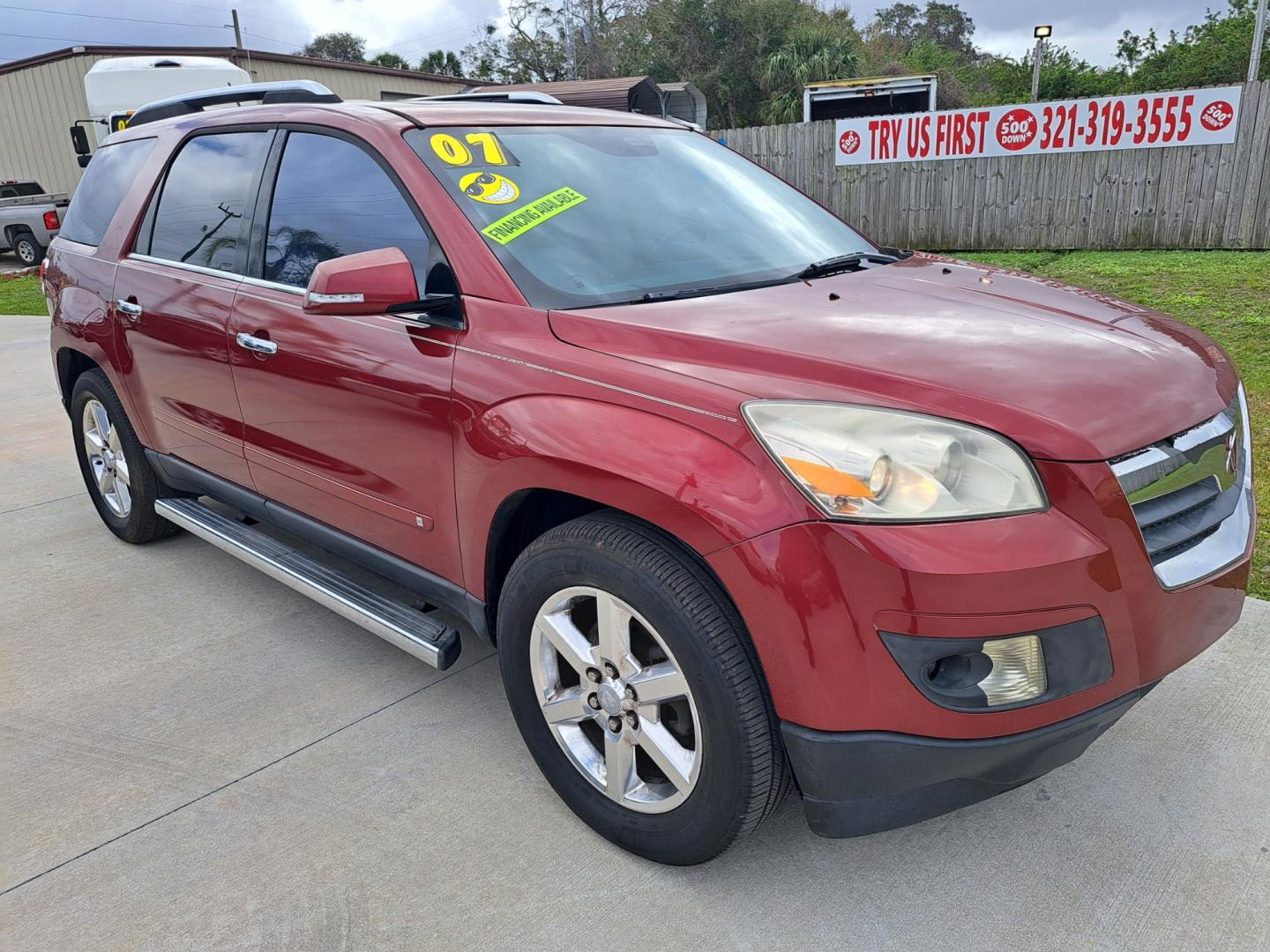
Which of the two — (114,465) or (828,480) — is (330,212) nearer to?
(828,480)

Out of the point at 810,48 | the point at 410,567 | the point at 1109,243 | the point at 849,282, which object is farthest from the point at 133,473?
the point at 810,48

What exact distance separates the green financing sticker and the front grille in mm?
1587

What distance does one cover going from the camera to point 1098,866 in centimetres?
231

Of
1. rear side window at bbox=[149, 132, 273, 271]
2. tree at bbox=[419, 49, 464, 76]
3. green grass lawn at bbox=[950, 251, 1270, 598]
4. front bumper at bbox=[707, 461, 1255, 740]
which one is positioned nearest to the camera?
front bumper at bbox=[707, 461, 1255, 740]

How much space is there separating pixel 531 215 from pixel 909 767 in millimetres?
1729

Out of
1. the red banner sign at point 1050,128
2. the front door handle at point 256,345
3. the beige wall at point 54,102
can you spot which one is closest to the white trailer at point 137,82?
the red banner sign at point 1050,128

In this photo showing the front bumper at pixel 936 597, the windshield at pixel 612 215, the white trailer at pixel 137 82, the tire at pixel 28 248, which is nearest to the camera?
the front bumper at pixel 936 597

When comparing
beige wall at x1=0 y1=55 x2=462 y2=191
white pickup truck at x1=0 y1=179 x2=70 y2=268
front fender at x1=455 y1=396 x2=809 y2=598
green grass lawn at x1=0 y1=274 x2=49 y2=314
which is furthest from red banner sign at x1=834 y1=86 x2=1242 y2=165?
beige wall at x1=0 y1=55 x2=462 y2=191

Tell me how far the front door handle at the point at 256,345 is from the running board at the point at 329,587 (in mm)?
754

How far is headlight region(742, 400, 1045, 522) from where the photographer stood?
1.84 m

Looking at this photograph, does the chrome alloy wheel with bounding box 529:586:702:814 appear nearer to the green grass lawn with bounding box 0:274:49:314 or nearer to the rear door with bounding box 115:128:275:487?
the rear door with bounding box 115:128:275:487

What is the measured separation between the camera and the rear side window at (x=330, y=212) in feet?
9.10

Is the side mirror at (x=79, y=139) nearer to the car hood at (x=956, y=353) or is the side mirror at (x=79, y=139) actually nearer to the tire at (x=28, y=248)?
the tire at (x=28, y=248)

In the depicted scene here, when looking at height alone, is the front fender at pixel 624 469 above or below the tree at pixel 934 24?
below
